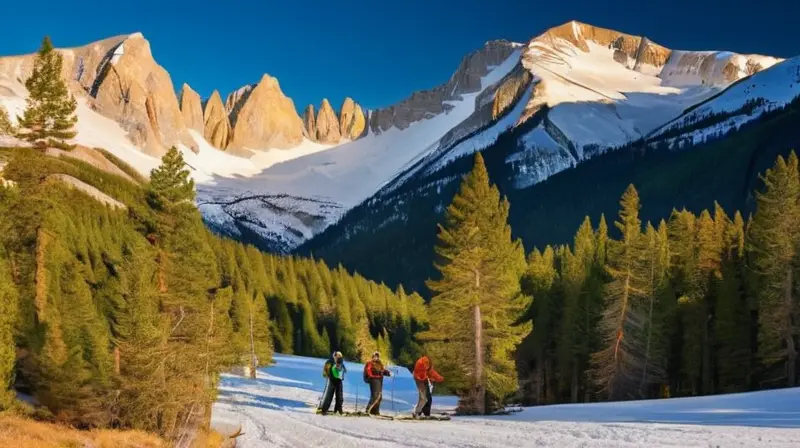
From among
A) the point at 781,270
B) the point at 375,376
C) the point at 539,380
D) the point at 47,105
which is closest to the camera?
the point at 375,376

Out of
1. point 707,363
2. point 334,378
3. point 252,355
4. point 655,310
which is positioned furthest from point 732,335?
point 252,355

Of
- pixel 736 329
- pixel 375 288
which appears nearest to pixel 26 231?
pixel 736 329

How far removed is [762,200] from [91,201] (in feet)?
338

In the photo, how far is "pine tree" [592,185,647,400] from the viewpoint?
3816cm

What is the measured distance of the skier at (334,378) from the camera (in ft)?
70.7

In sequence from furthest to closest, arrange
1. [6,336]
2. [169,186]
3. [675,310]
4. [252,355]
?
[252,355], [675,310], [169,186], [6,336]

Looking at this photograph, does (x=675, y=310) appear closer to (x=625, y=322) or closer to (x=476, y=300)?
(x=625, y=322)

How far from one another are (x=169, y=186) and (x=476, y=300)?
46.2 feet

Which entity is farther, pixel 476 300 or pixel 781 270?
pixel 781 270

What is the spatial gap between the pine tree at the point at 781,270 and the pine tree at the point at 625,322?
6301 millimetres

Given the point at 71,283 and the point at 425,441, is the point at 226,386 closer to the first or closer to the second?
the point at 71,283

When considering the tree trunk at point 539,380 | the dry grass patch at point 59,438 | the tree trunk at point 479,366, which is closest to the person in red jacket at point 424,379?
the tree trunk at point 479,366

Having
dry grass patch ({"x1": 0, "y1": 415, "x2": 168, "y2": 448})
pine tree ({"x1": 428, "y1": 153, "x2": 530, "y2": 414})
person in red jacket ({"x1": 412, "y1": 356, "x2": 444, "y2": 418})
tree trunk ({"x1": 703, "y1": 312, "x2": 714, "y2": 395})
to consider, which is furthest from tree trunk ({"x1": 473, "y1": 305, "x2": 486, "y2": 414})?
tree trunk ({"x1": 703, "y1": 312, "x2": 714, "y2": 395})

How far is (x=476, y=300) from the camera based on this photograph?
26.7 m
